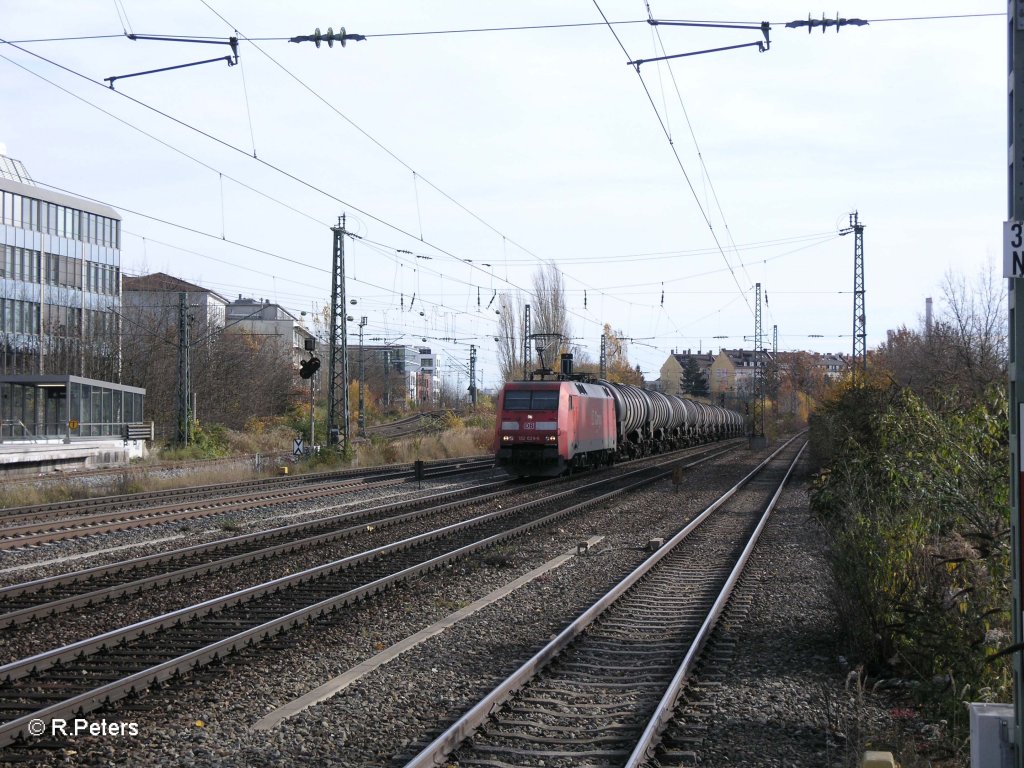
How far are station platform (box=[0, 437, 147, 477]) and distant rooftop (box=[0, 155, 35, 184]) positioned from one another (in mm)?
27382

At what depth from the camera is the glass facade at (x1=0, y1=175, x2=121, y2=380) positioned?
47594 mm

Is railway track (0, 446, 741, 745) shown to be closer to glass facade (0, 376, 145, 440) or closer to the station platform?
the station platform

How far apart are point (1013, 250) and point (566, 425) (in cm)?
2262

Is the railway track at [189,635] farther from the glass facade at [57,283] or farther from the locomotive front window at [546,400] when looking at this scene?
the glass facade at [57,283]

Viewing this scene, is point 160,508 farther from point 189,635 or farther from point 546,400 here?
point 546,400

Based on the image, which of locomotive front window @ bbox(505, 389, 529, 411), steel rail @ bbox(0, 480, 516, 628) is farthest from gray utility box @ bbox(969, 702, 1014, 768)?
locomotive front window @ bbox(505, 389, 529, 411)

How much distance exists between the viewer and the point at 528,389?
2702cm

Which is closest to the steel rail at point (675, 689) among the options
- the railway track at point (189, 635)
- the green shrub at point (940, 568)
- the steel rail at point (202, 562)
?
the green shrub at point (940, 568)

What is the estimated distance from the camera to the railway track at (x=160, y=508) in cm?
1551

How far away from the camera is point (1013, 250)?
4.35 meters

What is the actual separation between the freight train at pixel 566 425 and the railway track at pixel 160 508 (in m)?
3.40

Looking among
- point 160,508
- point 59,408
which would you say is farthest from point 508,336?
point 160,508

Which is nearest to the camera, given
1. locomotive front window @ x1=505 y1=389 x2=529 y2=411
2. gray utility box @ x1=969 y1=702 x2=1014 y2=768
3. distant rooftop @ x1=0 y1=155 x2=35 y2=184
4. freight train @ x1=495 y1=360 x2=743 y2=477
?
gray utility box @ x1=969 y1=702 x2=1014 y2=768

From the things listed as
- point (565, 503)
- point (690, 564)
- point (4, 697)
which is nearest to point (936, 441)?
point (690, 564)
